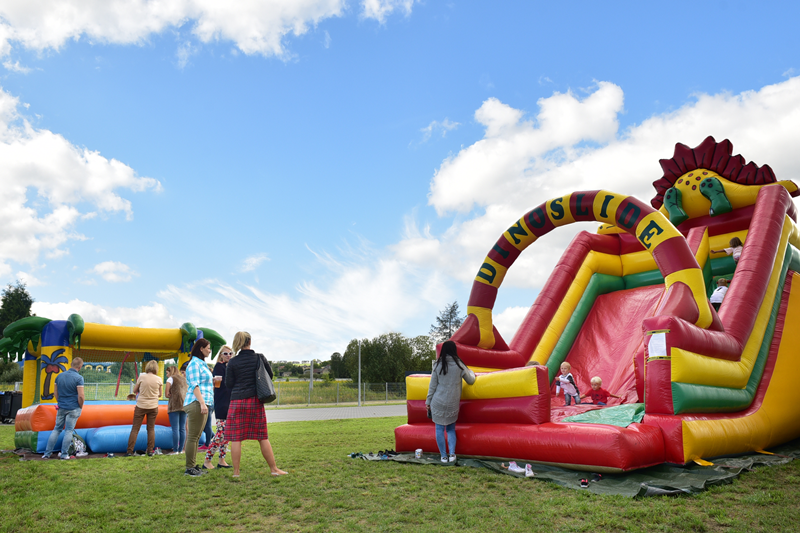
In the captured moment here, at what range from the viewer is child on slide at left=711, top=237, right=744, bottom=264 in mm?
7691

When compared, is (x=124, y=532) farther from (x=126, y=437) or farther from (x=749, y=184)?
(x=749, y=184)

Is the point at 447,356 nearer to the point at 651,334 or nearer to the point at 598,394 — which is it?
the point at 651,334

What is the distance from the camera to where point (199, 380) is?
5555 mm

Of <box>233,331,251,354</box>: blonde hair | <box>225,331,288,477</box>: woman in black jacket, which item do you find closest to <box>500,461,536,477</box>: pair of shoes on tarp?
<box>225,331,288,477</box>: woman in black jacket

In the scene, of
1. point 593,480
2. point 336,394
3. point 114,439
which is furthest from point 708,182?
point 336,394


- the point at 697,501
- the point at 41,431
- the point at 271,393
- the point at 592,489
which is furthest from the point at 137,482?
the point at 697,501

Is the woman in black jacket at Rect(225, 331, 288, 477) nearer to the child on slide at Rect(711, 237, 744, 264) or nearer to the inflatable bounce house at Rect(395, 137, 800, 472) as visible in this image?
the inflatable bounce house at Rect(395, 137, 800, 472)

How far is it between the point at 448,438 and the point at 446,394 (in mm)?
492

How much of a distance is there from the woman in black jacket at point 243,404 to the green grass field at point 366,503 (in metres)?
0.35

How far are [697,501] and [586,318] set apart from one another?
5.10 m

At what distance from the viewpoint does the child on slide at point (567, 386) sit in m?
7.35

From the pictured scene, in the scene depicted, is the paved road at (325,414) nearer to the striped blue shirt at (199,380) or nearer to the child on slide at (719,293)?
the striped blue shirt at (199,380)

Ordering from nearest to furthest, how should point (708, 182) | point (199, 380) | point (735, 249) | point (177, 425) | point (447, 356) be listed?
point (199, 380)
point (447, 356)
point (177, 425)
point (735, 249)
point (708, 182)

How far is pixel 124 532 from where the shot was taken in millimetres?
3391
